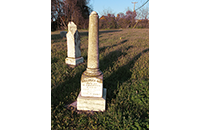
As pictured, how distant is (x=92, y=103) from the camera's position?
287 cm

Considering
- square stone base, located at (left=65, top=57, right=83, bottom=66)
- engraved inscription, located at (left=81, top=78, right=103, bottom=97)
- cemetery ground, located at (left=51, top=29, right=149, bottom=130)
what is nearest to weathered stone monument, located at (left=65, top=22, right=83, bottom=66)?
square stone base, located at (left=65, top=57, right=83, bottom=66)

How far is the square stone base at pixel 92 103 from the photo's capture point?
2.84 m

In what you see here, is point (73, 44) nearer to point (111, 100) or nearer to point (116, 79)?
point (116, 79)

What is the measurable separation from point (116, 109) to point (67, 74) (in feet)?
8.74

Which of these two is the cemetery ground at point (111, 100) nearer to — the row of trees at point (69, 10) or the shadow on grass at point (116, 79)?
the shadow on grass at point (116, 79)

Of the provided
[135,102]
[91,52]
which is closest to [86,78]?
[91,52]

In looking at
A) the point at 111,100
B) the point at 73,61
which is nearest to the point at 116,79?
the point at 111,100

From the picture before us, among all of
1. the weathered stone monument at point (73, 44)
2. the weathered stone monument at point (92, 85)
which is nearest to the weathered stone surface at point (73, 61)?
the weathered stone monument at point (73, 44)

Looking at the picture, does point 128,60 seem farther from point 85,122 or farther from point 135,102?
point 85,122

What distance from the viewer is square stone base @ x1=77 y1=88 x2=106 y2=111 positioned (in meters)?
2.84

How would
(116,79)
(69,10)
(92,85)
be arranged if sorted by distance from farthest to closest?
(69,10) → (116,79) → (92,85)

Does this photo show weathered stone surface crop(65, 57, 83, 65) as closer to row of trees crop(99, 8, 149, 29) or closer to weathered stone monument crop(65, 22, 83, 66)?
weathered stone monument crop(65, 22, 83, 66)

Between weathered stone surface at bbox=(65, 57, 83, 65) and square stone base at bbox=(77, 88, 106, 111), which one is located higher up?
weathered stone surface at bbox=(65, 57, 83, 65)

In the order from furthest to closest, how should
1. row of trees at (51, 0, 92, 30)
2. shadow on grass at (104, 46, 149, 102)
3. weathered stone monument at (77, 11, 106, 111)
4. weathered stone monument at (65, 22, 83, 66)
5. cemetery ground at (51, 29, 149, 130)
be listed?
row of trees at (51, 0, 92, 30) < weathered stone monument at (65, 22, 83, 66) < shadow on grass at (104, 46, 149, 102) < weathered stone monument at (77, 11, 106, 111) < cemetery ground at (51, 29, 149, 130)
